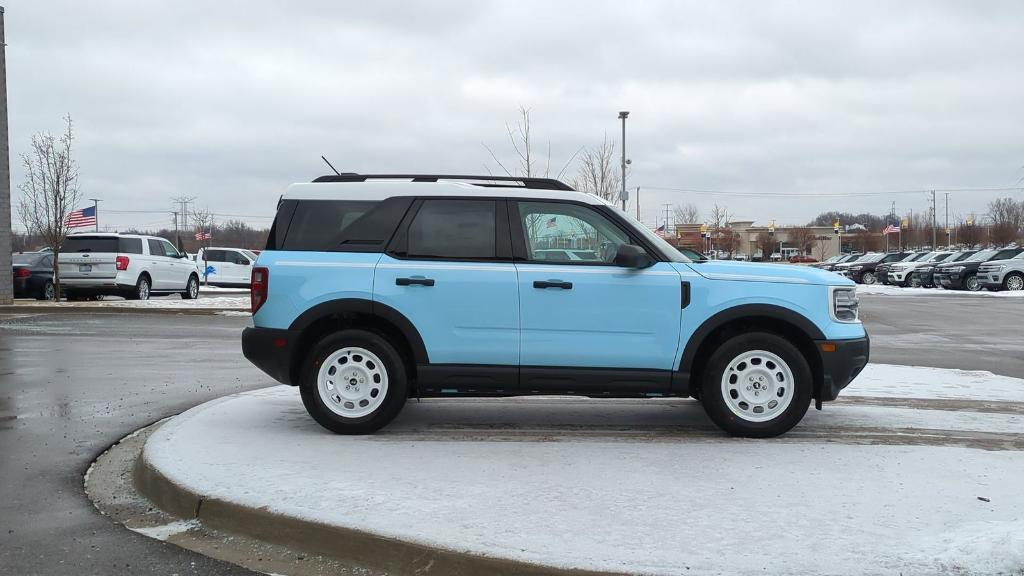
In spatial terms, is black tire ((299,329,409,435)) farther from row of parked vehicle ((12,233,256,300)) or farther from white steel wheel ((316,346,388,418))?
row of parked vehicle ((12,233,256,300))

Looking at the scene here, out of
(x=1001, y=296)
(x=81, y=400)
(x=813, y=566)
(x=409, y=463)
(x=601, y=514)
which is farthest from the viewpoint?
(x=1001, y=296)

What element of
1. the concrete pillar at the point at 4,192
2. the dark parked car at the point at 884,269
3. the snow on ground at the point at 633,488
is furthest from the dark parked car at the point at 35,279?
the dark parked car at the point at 884,269

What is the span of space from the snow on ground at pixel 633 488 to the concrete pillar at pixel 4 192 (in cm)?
1726

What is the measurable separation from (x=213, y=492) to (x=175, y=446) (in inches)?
48.0

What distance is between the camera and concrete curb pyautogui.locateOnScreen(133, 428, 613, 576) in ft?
11.8

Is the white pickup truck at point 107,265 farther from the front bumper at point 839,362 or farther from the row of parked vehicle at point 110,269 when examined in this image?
the front bumper at point 839,362

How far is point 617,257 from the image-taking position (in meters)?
5.80

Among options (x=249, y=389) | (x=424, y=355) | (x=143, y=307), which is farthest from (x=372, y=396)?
(x=143, y=307)

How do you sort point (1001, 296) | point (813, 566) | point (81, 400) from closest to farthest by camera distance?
point (813, 566) < point (81, 400) < point (1001, 296)

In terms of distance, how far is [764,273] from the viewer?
5949 mm

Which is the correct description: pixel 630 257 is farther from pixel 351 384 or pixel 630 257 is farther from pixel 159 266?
pixel 159 266

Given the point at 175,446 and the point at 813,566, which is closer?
the point at 813,566

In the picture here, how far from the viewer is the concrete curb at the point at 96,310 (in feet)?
63.8

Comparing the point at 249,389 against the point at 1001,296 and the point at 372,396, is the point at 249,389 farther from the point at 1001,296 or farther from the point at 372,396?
the point at 1001,296
